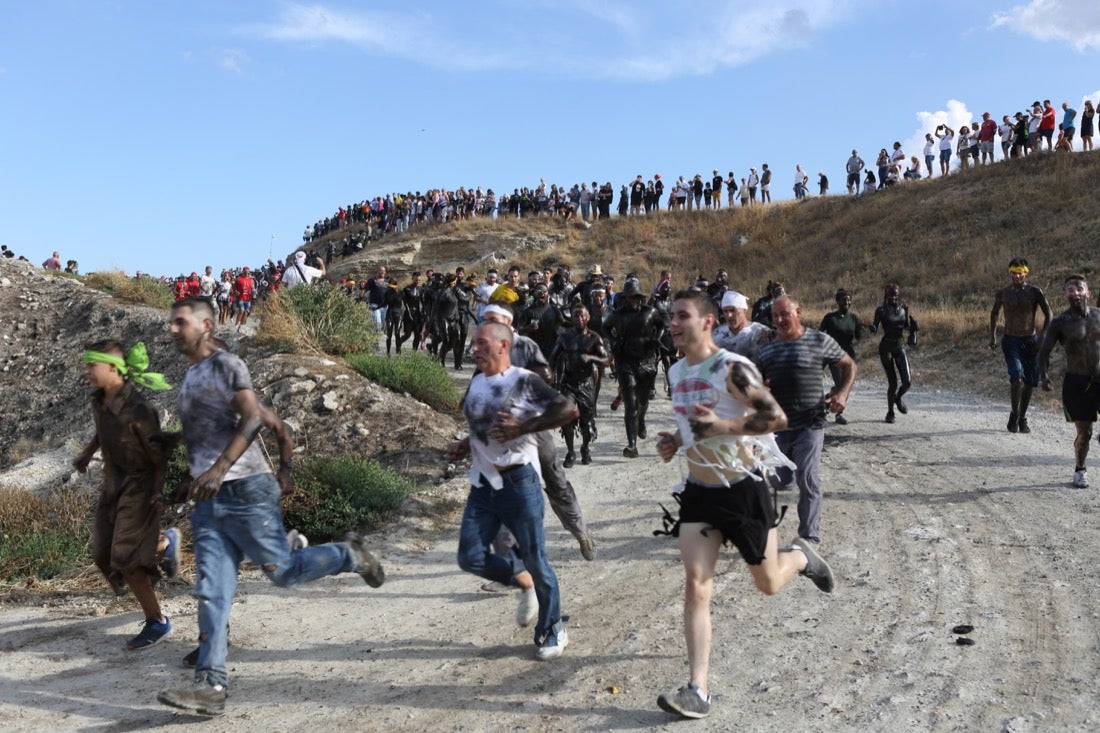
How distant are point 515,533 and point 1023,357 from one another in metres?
8.47

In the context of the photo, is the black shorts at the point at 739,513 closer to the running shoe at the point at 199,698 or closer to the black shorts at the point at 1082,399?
the running shoe at the point at 199,698

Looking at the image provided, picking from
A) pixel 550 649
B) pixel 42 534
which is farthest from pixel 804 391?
pixel 42 534

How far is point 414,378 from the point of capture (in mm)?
13102

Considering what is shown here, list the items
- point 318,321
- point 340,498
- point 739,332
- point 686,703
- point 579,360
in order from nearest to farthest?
point 686,703 → point 739,332 → point 340,498 → point 579,360 → point 318,321

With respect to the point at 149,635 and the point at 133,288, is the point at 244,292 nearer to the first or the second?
the point at 133,288

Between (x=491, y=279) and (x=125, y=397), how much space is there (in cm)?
1076

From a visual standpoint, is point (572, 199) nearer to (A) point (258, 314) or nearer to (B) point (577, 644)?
(A) point (258, 314)

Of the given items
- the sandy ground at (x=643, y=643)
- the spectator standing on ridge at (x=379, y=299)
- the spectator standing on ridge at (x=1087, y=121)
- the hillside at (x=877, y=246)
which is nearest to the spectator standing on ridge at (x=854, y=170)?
the hillside at (x=877, y=246)

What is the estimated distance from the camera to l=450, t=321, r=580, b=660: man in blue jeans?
476cm

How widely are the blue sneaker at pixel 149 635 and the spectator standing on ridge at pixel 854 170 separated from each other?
35073 millimetres

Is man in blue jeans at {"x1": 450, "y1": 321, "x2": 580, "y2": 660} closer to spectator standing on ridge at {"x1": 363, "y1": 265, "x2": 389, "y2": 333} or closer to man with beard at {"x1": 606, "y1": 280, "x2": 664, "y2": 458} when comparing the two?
man with beard at {"x1": 606, "y1": 280, "x2": 664, "y2": 458}

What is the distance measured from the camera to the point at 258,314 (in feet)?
51.4

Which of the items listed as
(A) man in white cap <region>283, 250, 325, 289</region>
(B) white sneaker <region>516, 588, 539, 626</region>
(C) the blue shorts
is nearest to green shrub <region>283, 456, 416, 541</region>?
(B) white sneaker <region>516, 588, 539, 626</region>

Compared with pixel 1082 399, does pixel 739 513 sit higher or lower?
lower
